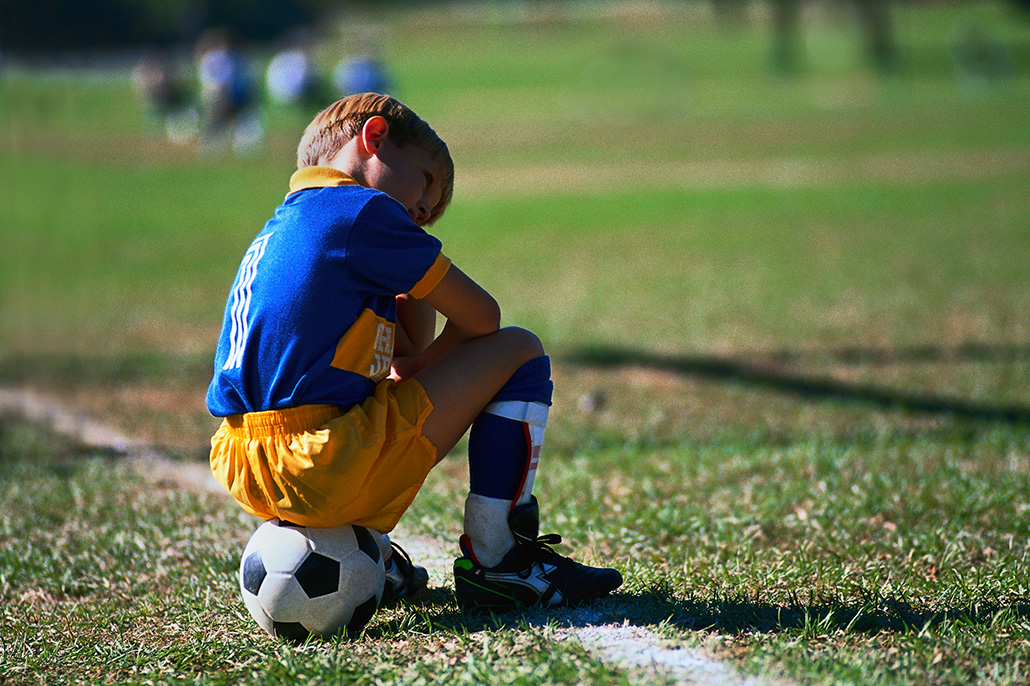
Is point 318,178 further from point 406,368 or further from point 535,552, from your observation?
point 535,552

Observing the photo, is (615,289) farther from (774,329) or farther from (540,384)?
(540,384)

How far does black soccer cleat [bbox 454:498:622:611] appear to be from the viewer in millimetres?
2684

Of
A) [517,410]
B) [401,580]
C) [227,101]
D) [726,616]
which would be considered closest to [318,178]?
[517,410]

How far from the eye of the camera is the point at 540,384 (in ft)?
8.91

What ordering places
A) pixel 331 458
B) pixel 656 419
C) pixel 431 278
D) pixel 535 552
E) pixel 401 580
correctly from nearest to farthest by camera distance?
pixel 331 458 < pixel 431 278 < pixel 535 552 < pixel 401 580 < pixel 656 419

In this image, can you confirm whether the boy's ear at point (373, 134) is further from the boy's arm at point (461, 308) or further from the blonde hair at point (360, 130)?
the boy's arm at point (461, 308)

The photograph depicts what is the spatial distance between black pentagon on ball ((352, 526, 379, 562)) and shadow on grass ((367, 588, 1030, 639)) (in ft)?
0.70

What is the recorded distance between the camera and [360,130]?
2.66m

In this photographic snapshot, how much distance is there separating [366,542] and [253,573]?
0.29 meters

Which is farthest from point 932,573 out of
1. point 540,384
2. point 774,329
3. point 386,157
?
point 774,329

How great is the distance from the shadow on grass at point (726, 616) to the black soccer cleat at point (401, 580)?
0.29 feet

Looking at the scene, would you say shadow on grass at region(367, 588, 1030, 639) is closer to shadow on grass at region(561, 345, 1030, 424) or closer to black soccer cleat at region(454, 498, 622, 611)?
black soccer cleat at region(454, 498, 622, 611)

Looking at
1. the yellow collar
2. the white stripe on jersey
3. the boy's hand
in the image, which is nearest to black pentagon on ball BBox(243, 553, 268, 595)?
the white stripe on jersey

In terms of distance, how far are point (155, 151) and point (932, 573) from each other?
20439 mm
